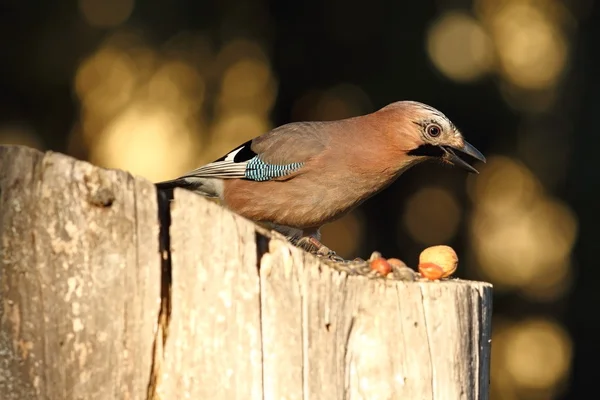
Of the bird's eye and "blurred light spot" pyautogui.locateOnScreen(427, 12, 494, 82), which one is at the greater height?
"blurred light spot" pyautogui.locateOnScreen(427, 12, 494, 82)

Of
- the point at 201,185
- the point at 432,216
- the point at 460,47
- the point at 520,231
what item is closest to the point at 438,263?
the point at 201,185

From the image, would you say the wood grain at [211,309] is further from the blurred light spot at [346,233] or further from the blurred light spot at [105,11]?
the blurred light spot at [105,11]

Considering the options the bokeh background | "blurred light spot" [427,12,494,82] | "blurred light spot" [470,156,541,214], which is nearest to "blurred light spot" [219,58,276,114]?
the bokeh background

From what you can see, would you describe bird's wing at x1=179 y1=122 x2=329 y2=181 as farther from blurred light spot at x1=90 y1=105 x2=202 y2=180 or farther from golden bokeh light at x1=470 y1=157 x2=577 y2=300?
golden bokeh light at x1=470 y1=157 x2=577 y2=300

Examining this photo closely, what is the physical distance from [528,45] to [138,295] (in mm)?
5190

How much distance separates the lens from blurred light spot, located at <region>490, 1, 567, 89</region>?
21.1 feet

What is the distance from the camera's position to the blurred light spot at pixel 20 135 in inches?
251

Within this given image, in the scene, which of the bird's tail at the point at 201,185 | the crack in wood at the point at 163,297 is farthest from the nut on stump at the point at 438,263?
the bird's tail at the point at 201,185

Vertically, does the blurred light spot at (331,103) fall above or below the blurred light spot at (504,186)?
above

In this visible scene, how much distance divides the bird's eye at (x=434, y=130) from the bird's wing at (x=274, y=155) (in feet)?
1.48

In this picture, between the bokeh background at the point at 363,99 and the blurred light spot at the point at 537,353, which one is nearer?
the bokeh background at the point at 363,99

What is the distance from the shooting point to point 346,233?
20.7 feet

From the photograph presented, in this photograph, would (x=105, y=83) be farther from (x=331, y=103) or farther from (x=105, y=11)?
(x=331, y=103)

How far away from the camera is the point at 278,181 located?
4074 mm
